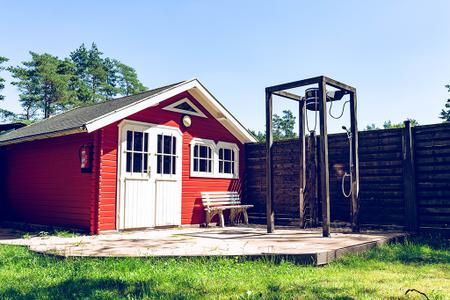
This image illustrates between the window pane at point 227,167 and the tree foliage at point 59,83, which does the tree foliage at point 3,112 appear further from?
the window pane at point 227,167

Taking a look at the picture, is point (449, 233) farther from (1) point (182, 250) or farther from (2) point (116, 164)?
(2) point (116, 164)

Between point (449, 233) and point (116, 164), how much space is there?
22.1 ft

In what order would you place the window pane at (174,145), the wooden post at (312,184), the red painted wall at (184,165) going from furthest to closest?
1. the window pane at (174,145)
2. the wooden post at (312,184)
3. the red painted wall at (184,165)

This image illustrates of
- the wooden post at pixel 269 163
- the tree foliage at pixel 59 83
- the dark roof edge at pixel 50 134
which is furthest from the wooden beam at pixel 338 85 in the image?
the tree foliage at pixel 59 83

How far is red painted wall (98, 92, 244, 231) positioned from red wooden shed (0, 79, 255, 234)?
21 millimetres

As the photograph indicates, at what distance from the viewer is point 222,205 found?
11.0m

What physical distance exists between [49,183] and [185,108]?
374cm

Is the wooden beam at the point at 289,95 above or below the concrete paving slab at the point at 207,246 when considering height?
above

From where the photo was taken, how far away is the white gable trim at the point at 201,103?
8.01 meters

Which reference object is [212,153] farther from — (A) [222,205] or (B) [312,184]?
(B) [312,184]

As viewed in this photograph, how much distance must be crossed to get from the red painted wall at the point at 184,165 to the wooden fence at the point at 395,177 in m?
2.02

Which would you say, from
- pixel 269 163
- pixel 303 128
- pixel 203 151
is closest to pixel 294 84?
pixel 303 128

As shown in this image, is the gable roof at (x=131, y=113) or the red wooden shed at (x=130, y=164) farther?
the red wooden shed at (x=130, y=164)

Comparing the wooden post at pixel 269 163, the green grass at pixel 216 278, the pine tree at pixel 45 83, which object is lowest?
the green grass at pixel 216 278
